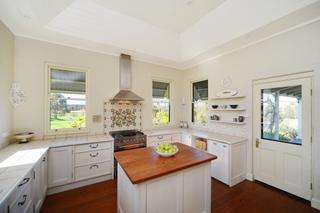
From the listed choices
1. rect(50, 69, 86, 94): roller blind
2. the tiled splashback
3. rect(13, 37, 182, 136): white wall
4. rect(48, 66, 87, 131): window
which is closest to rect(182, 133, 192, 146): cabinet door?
rect(13, 37, 182, 136): white wall

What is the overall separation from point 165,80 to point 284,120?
3128 millimetres

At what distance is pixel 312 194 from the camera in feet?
6.96

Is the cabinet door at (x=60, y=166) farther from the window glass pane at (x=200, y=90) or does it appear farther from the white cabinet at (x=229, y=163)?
the window glass pane at (x=200, y=90)

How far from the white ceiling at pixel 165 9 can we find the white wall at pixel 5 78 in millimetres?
1708

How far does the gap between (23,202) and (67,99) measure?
212 cm

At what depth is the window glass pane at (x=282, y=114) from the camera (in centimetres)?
234

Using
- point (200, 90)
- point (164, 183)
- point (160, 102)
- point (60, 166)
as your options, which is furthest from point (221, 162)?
point (60, 166)

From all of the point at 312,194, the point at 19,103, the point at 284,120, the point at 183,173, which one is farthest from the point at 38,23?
the point at 312,194

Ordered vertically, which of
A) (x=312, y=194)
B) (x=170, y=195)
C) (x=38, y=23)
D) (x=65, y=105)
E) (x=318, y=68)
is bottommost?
(x=312, y=194)

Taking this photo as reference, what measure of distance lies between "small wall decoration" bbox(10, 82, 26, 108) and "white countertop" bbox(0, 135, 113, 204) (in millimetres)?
795

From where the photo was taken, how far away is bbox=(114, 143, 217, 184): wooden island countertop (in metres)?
1.38

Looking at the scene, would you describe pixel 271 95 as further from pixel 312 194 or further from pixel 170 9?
pixel 170 9

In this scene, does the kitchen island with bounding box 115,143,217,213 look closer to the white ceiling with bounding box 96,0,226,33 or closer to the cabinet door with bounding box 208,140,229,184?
the cabinet door with bounding box 208,140,229,184

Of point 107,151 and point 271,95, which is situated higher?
point 271,95
